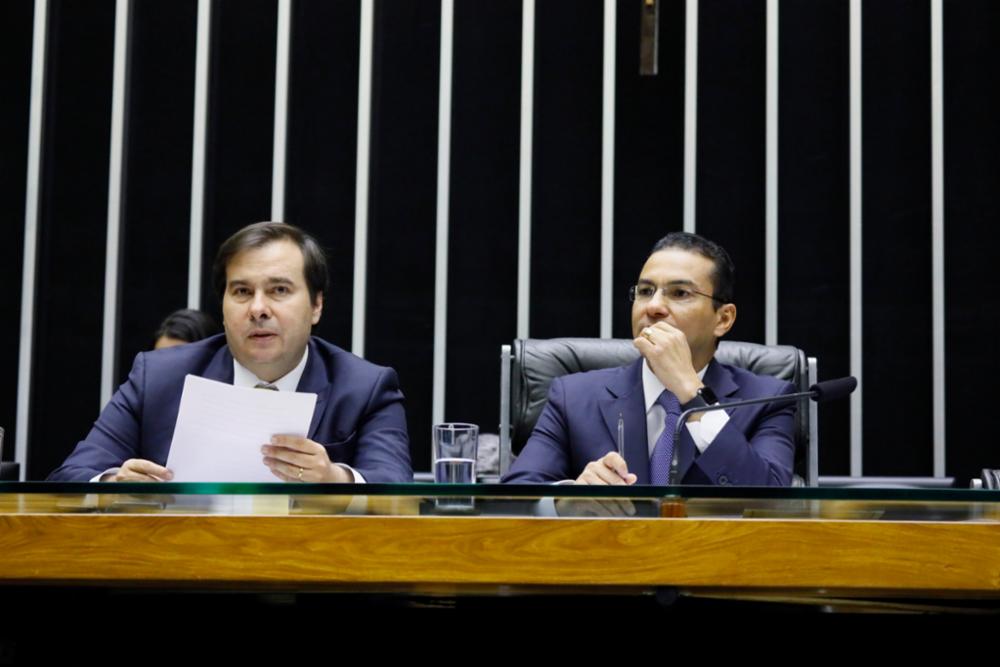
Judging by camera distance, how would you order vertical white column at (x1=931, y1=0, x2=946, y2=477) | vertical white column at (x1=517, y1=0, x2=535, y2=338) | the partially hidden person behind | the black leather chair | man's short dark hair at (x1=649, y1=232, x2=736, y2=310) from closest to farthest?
man's short dark hair at (x1=649, y1=232, x2=736, y2=310)
the black leather chair
the partially hidden person behind
vertical white column at (x1=931, y1=0, x2=946, y2=477)
vertical white column at (x1=517, y1=0, x2=535, y2=338)

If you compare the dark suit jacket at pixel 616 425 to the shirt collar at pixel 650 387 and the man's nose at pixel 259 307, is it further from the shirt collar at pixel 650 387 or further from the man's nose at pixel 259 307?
the man's nose at pixel 259 307

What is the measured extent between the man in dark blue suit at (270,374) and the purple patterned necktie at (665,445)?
51 cm

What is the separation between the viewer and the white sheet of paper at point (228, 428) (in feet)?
6.04

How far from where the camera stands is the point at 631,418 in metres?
2.57

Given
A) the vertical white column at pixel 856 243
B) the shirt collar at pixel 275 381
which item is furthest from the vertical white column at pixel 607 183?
the shirt collar at pixel 275 381

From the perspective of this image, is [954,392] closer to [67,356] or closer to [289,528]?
[67,356]

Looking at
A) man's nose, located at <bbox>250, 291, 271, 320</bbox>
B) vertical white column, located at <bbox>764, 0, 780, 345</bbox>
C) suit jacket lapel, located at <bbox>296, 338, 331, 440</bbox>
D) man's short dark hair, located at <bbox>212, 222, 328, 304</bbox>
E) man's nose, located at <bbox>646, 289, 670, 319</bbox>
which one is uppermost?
vertical white column, located at <bbox>764, 0, 780, 345</bbox>

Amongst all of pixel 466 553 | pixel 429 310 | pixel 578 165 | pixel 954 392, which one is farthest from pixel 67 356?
pixel 466 553

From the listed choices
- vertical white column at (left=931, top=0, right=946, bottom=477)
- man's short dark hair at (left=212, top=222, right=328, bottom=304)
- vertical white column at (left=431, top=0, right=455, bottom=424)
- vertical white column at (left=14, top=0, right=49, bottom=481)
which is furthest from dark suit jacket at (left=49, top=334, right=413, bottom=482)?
vertical white column at (left=931, top=0, right=946, bottom=477)

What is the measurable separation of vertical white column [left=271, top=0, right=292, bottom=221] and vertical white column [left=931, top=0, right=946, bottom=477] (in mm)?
2349

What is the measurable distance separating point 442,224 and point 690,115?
0.99 m

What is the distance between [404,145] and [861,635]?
11.1 ft

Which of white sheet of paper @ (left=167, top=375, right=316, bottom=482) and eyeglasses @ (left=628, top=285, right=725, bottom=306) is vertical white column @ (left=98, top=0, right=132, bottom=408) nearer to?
eyeglasses @ (left=628, top=285, right=725, bottom=306)

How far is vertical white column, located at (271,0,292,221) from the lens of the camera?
434cm
